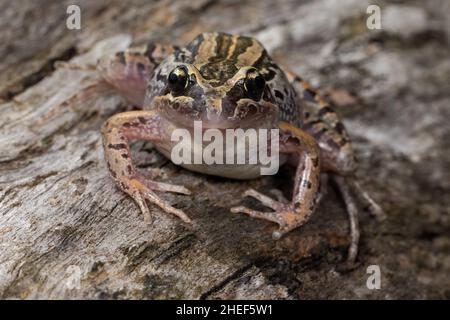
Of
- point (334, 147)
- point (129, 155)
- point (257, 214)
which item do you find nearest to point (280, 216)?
point (257, 214)

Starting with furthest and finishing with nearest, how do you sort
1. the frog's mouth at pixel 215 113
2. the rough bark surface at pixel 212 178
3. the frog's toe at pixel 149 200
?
1. the frog's toe at pixel 149 200
2. the frog's mouth at pixel 215 113
3. the rough bark surface at pixel 212 178

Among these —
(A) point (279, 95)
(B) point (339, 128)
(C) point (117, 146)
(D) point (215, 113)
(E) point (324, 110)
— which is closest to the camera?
(D) point (215, 113)

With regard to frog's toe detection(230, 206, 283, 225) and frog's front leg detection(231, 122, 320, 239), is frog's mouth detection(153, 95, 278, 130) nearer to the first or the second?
frog's front leg detection(231, 122, 320, 239)

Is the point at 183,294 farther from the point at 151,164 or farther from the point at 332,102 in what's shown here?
the point at 332,102

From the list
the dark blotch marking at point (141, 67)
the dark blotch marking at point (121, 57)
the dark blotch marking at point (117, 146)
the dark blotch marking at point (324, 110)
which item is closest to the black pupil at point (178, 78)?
the dark blotch marking at point (117, 146)

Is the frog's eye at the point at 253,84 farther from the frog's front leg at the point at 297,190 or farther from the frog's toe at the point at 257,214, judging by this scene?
the frog's toe at the point at 257,214

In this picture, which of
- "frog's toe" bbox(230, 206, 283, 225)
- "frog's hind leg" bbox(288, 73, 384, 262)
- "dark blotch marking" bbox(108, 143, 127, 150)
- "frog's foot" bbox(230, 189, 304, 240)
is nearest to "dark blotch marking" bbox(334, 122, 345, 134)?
"frog's hind leg" bbox(288, 73, 384, 262)

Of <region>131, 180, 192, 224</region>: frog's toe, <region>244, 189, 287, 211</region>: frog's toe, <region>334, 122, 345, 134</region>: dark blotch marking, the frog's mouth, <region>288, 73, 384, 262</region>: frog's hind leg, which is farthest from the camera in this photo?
<region>334, 122, 345, 134</region>: dark blotch marking

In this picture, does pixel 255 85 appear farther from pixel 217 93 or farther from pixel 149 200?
pixel 149 200
